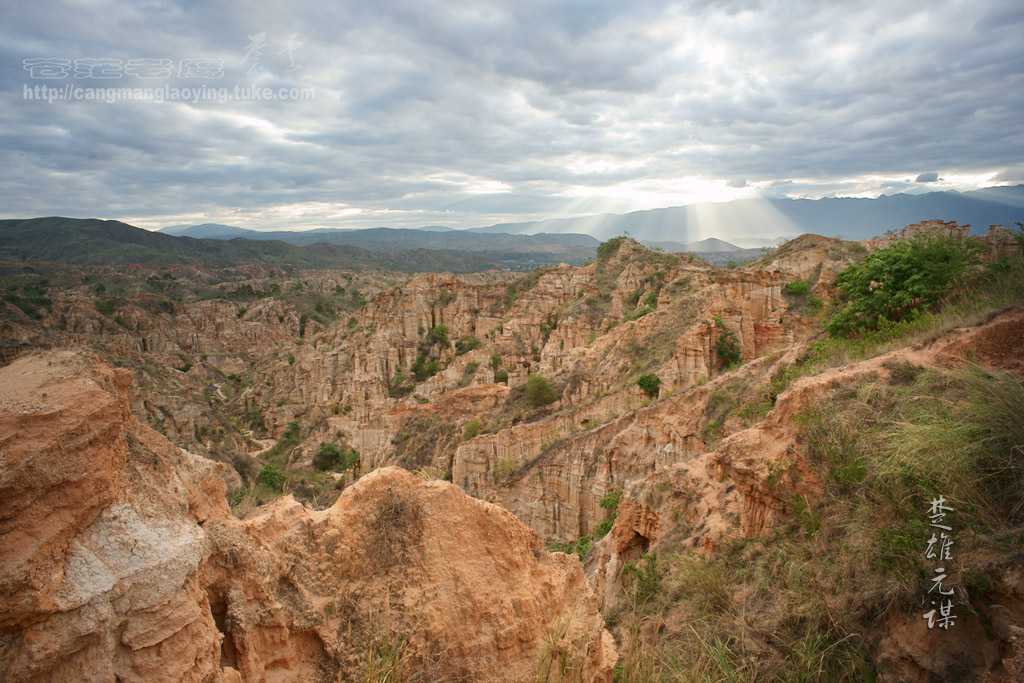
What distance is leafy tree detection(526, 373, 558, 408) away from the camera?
75.5 feet

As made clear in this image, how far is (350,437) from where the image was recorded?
1272 inches

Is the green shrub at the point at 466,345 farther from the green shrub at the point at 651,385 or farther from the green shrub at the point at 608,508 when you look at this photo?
the green shrub at the point at 608,508

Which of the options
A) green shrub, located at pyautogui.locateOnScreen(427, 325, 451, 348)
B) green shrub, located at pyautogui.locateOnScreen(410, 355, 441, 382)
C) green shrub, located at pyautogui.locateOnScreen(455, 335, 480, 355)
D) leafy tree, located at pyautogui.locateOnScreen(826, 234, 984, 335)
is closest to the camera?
leafy tree, located at pyautogui.locateOnScreen(826, 234, 984, 335)

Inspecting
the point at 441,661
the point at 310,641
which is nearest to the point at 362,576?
the point at 310,641

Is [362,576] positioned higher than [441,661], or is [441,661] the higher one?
[362,576]

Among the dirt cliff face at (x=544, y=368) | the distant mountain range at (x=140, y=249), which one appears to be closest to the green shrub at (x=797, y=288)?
the dirt cliff face at (x=544, y=368)

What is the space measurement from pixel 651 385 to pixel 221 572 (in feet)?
54.6

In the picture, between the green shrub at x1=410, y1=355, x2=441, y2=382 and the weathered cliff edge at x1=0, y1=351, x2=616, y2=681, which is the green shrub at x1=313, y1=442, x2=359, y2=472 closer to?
the green shrub at x1=410, y1=355, x2=441, y2=382

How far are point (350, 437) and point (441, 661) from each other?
101 feet

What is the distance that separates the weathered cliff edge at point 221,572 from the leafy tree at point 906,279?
9.42m

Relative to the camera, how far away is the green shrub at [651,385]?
1830 cm

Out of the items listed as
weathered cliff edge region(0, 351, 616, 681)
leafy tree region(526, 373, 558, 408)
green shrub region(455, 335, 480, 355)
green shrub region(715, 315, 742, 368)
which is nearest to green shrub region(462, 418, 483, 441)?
leafy tree region(526, 373, 558, 408)

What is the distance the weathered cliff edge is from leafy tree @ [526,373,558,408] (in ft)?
58.6

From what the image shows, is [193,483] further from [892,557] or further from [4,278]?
[4,278]
